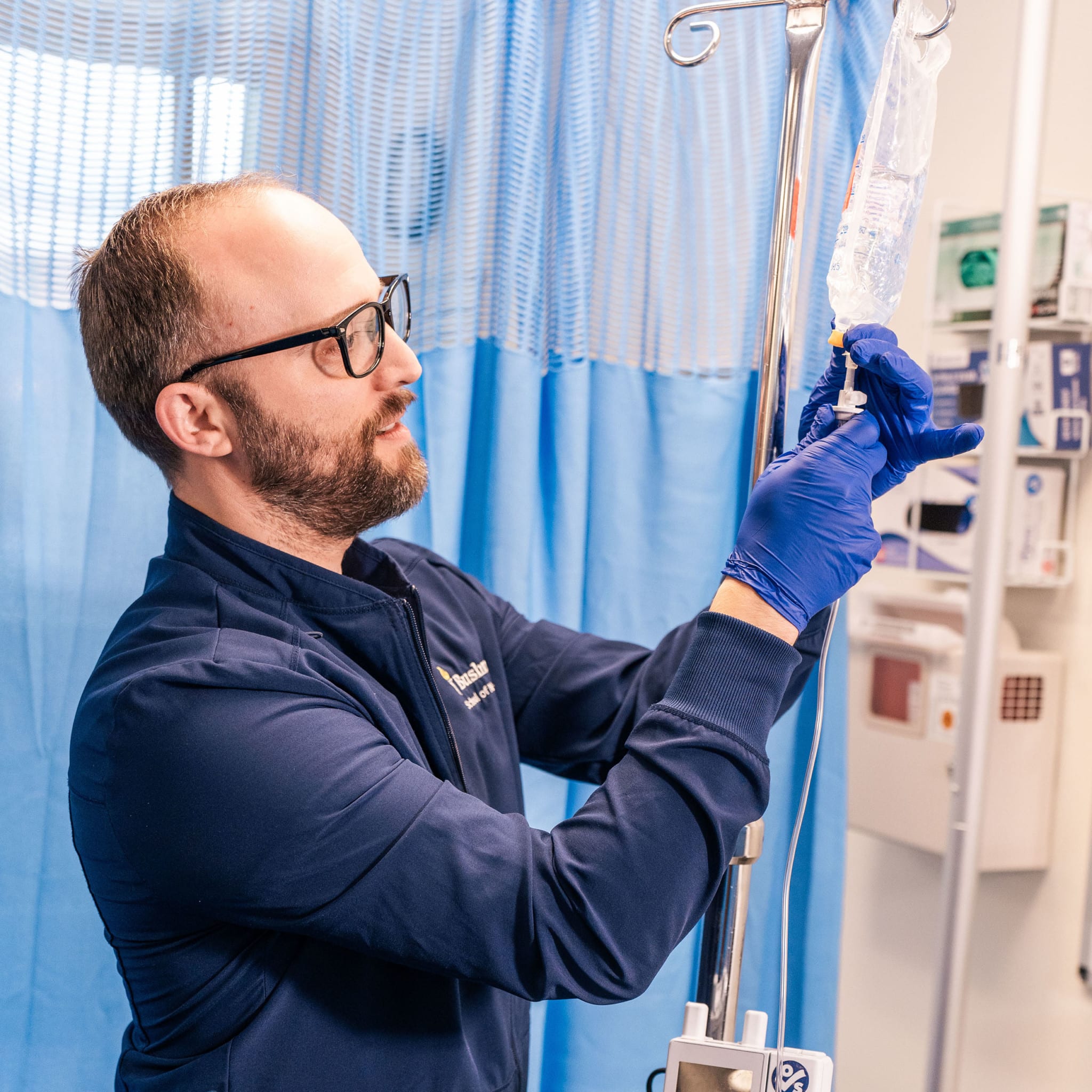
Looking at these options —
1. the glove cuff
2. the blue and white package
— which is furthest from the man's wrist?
the blue and white package

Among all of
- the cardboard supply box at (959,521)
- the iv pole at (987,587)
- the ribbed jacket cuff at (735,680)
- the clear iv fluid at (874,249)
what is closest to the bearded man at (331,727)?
the ribbed jacket cuff at (735,680)

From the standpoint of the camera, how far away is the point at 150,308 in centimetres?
104

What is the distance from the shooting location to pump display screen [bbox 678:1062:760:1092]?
92cm

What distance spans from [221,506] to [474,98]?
0.65 meters

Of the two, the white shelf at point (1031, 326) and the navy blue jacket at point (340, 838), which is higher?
the white shelf at point (1031, 326)

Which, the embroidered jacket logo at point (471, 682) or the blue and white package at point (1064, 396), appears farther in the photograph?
the blue and white package at point (1064, 396)

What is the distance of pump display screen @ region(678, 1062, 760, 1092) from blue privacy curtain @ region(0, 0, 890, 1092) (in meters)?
0.59

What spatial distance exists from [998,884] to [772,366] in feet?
5.40

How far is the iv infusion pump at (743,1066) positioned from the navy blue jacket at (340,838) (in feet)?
0.54

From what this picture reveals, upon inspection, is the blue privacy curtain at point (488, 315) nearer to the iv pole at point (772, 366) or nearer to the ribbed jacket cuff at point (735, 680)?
the iv pole at point (772, 366)

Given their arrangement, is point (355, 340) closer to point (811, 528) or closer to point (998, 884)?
point (811, 528)

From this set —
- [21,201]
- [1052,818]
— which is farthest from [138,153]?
[1052,818]

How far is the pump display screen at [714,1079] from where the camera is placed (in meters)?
0.92

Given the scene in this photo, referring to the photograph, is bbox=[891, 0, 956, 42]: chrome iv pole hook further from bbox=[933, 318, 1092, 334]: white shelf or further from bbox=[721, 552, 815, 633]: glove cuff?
bbox=[933, 318, 1092, 334]: white shelf
